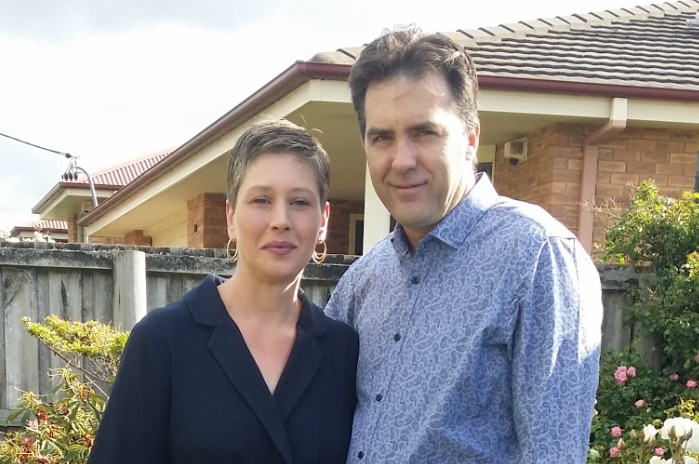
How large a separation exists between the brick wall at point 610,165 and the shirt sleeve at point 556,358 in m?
4.19

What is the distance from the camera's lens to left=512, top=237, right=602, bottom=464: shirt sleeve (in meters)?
1.38

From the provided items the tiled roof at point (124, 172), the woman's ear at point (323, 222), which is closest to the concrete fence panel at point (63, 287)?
the woman's ear at point (323, 222)

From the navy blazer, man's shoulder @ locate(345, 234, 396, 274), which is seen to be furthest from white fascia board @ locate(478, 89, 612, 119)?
the navy blazer

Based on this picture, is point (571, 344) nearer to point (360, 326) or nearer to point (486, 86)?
point (360, 326)

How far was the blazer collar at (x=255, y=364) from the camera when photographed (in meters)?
1.58

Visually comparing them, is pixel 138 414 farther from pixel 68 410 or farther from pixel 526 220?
pixel 68 410

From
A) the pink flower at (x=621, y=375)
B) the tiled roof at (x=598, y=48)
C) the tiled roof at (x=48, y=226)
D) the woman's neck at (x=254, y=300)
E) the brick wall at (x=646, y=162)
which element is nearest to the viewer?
the woman's neck at (x=254, y=300)

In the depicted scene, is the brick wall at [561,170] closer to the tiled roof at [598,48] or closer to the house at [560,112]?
the house at [560,112]

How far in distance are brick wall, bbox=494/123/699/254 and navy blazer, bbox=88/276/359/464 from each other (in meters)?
4.28

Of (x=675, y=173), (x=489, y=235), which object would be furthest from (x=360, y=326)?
(x=675, y=173)

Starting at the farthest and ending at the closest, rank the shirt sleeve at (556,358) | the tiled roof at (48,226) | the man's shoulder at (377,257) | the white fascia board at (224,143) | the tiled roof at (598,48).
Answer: the tiled roof at (48,226), the tiled roof at (598,48), the white fascia board at (224,143), the man's shoulder at (377,257), the shirt sleeve at (556,358)

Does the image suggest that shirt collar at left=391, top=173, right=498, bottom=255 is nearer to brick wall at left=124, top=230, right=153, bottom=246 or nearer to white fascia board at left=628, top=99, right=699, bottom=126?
white fascia board at left=628, top=99, right=699, bottom=126

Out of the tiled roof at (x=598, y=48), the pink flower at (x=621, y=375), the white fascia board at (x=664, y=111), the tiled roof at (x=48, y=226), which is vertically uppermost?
the tiled roof at (x=598, y=48)

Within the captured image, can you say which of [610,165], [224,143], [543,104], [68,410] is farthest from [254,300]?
[224,143]
